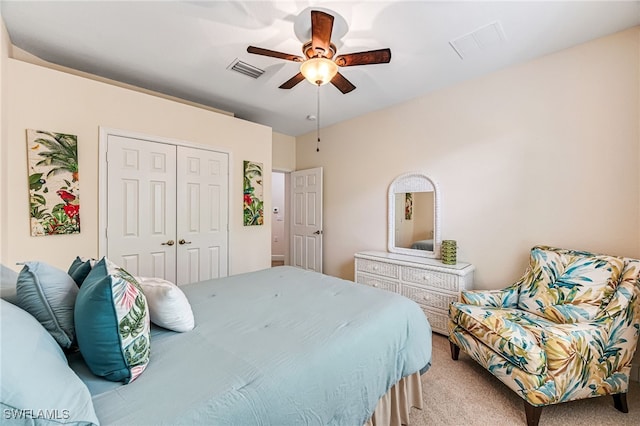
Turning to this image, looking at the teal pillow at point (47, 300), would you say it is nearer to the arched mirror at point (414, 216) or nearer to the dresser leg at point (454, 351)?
the dresser leg at point (454, 351)

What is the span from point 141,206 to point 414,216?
3.11m

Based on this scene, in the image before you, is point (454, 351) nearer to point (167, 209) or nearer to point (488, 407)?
point (488, 407)

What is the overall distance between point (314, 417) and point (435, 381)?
1447 mm

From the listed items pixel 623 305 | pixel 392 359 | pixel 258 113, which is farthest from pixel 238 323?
pixel 258 113

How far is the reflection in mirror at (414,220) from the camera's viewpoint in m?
3.27

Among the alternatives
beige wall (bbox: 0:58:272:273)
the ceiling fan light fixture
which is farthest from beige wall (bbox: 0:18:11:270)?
the ceiling fan light fixture

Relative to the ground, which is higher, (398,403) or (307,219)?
(307,219)

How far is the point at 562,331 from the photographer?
1.67 metres

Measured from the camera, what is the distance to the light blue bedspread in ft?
2.88

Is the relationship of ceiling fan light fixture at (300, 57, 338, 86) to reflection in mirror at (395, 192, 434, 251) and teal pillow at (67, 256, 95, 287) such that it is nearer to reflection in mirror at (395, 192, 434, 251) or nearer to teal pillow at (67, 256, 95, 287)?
teal pillow at (67, 256, 95, 287)

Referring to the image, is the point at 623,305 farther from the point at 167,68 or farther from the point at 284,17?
the point at 167,68

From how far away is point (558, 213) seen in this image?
240cm

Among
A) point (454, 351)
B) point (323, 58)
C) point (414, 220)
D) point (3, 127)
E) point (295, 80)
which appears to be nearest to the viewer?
point (323, 58)

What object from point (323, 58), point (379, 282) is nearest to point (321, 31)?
point (323, 58)
